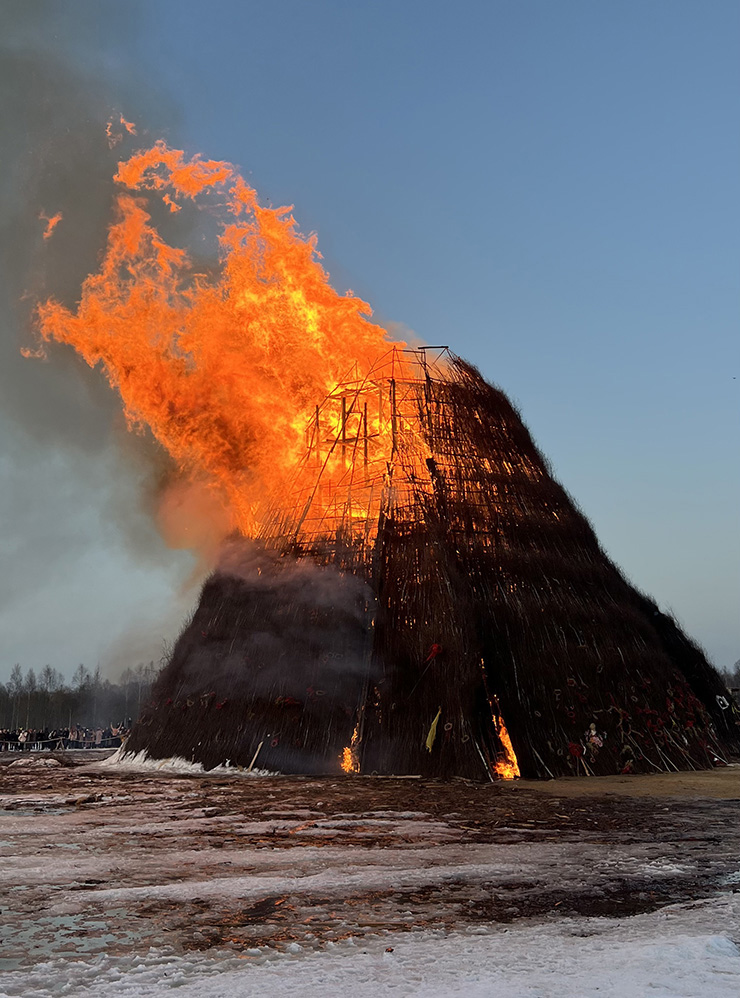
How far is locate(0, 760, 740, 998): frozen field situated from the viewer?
14.1 feet

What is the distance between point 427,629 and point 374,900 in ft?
44.4

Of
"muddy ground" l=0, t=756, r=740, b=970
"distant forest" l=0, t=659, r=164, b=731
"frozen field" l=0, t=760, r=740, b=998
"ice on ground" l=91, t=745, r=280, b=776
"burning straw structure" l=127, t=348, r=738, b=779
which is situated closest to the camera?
"frozen field" l=0, t=760, r=740, b=998

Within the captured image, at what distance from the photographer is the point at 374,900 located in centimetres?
614

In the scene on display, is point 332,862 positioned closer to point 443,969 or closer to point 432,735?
point 443,969

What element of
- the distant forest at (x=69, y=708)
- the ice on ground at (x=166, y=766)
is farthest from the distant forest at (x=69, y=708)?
the ice on ground at (x=166, y=766)

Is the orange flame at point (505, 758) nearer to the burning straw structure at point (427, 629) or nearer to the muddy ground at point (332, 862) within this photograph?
the burning straw structure at point (427, 629)

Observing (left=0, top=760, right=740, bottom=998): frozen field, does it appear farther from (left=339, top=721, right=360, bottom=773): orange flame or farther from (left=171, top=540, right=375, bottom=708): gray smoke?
(left=171, top=540, right=375, bottom=708): gray smoke

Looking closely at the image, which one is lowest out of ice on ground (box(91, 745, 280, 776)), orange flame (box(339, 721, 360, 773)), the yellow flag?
ice on ground (box(91, 745, 280, 776))

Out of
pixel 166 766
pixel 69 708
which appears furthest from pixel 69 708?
pixel 166 766

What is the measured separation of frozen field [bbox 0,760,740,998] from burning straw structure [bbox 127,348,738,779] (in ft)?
20.2

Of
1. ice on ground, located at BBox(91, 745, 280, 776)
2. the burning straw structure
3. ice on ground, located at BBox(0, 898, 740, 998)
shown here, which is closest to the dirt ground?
the burning straw structure

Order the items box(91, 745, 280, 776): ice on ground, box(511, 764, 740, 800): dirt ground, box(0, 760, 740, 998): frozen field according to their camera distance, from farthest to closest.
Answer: box(91, 745, 280, 776): ice on ground, box(511, 764, 740, 800): dirt ground, box(0, 760, 740, 998): frozen field

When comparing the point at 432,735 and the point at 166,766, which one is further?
the point at 166,766

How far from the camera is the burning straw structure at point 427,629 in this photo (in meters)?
18.8
